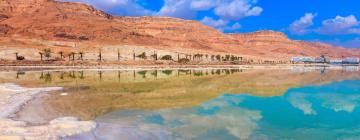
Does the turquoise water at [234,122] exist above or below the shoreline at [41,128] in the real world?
below

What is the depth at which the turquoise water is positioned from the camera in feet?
56.0

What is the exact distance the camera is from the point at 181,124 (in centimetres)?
1945

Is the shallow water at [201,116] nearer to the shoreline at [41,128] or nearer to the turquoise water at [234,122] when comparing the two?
the turquoise water at [234,122]

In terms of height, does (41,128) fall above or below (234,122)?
above

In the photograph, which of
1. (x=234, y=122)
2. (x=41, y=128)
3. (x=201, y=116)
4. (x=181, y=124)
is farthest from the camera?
(x=201, y=116)

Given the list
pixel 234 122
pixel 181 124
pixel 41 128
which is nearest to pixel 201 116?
pixel 234 122

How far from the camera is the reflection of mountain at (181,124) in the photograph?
1680 cm

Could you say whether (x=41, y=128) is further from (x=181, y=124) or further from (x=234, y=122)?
(x=234, y=122)

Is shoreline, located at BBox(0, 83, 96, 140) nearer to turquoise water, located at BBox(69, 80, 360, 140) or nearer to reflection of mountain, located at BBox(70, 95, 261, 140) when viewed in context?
turquoise water, located at BBox(69, 80, 360, 140)

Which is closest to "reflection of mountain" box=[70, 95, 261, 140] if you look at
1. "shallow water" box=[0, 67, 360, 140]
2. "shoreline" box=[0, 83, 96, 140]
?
"shallow water" box=[0, 67, 360, 140]

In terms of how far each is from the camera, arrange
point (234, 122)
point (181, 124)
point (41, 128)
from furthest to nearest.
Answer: point (234, 122) → point (181, 124) → point (41, 128)

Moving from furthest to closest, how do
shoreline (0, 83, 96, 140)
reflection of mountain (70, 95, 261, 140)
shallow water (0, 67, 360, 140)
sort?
shallow water (0, 67, 360, 140) → reflection of mountain (70, 95, 261, 140) → shoreline (0, 83, 96, 140)

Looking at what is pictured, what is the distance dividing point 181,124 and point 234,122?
273 centimetres

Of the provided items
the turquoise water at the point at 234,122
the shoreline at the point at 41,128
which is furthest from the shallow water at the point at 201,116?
the shoreline at the point at 41,128
